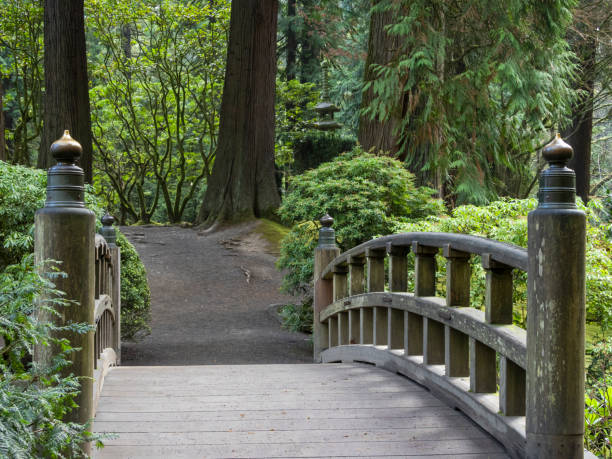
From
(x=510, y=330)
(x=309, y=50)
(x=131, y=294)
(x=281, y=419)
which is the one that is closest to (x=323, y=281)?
(x=131, y=294)

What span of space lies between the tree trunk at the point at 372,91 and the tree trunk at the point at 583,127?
6.43 metres

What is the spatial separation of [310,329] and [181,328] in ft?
7.24

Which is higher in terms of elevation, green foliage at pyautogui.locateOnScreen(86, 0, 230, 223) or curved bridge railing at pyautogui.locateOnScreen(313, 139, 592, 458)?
green foliage at pyautogui.locateOnScreen(86, 0, 230, 223)

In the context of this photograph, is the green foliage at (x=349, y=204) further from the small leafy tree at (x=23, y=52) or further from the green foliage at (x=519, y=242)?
the small leafy tree at (x=23, y=52)

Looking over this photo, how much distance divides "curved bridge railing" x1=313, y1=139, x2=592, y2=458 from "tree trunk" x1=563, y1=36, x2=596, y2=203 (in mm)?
12260

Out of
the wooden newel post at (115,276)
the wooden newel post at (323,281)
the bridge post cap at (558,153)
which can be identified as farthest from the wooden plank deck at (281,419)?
the wooden newel post at (115,276)

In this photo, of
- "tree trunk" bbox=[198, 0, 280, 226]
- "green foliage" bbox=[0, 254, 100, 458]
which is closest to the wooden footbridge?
"green foliage" bbox=[0, 254, 100, 458]

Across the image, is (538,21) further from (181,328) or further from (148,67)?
(148,67)

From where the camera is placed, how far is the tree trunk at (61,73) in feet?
41.3

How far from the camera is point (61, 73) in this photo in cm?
1270

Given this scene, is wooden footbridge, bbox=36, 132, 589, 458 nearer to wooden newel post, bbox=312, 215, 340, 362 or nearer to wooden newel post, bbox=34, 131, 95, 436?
→ wooden newel post, bbox=34, 131, 95, 436

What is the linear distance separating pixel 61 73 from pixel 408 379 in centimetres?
1050

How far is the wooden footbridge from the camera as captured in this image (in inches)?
99.6

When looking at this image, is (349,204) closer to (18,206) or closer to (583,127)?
(18,206)
